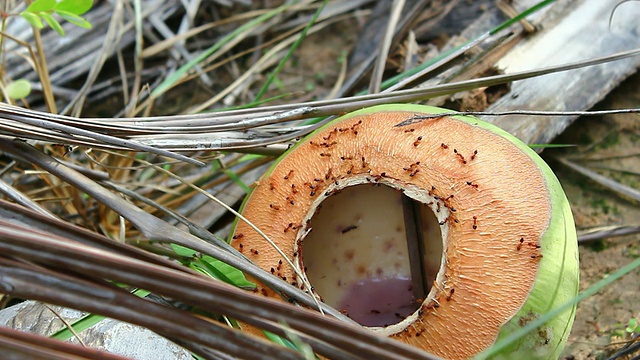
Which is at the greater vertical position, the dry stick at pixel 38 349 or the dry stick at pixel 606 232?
the dry stick at pixel 38 349

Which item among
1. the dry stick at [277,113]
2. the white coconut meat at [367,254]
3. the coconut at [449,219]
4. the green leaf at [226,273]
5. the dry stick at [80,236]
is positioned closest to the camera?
the dry stick at [80,236]

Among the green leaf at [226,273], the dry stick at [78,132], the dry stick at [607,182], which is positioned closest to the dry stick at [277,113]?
the dry stick at [78,132]

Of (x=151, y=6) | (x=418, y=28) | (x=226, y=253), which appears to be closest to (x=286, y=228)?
(x=226, y=253)

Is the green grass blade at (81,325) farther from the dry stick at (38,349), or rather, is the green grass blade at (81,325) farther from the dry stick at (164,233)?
the dry stick at (38,349)

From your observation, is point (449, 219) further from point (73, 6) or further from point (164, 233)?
point (73, 6)

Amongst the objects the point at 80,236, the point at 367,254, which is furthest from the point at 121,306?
the point at 367,254

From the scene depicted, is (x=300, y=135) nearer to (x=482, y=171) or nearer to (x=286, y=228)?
(x=286, y=228)

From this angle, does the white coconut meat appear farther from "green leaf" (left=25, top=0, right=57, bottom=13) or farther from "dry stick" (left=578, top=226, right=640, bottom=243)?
"green leaf" (left=25, top=0, right=57, bottom=13)
